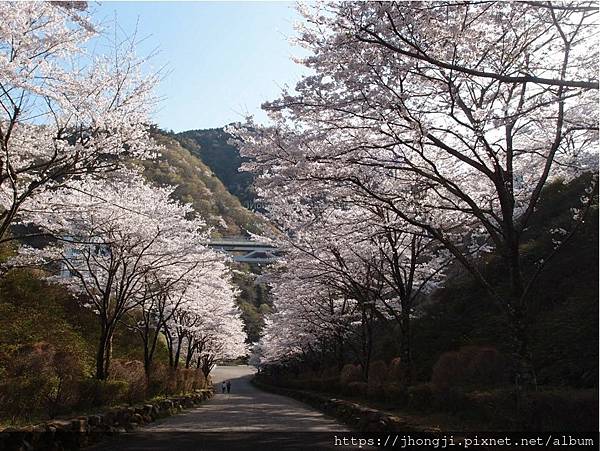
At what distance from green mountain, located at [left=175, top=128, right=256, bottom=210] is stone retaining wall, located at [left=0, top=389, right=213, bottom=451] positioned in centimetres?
6382

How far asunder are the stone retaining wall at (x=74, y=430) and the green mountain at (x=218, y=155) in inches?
2513

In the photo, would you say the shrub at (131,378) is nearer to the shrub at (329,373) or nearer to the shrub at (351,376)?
the shrub at (351,376)

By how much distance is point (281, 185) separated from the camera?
9.48m

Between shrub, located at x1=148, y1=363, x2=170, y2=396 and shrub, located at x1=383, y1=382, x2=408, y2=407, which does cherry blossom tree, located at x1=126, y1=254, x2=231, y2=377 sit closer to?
shrub, located at x1=148, y1=363, x2=170, y2=396

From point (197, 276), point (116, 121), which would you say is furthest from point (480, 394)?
point (197, 276)

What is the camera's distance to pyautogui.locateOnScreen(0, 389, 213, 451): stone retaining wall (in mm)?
6848

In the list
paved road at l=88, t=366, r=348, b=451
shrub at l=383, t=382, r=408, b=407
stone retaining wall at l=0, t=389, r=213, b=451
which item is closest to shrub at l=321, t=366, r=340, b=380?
paved road at l=88, t=366, r=348, b=451

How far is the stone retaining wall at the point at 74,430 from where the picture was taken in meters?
6.85

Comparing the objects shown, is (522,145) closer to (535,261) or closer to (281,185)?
(281,185)

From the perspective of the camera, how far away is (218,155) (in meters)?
93.6

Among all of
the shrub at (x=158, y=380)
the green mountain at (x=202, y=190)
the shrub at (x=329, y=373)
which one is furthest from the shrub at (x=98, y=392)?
the green mountain at (x=202, y=190)

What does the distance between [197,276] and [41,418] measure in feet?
30.3

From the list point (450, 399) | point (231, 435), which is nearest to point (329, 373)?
point (231, 435)

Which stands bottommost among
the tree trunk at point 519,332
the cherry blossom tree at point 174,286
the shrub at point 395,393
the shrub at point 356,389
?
the shrub at point 356,389
